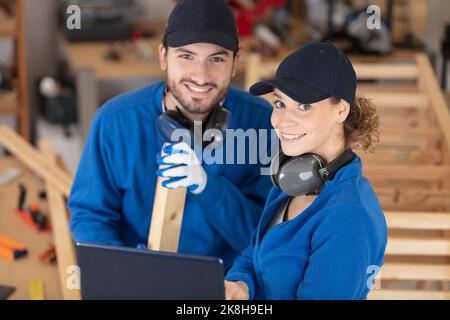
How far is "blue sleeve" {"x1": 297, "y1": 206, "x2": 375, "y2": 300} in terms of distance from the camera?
158cm

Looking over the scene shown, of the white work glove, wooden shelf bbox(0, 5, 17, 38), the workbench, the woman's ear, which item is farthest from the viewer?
wooden shelf bbox(0, 5, 17, 38)

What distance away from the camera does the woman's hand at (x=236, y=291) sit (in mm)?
1748

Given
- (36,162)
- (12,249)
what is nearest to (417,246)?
(12,249)

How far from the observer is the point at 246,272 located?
6.12 feet

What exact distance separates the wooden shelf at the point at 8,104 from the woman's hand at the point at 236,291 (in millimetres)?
3021

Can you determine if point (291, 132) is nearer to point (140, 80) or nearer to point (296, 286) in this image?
point (296, 286)

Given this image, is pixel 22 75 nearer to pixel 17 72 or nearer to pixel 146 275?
pixel 17 72

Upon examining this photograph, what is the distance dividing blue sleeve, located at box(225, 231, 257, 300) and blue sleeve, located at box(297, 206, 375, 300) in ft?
0.71

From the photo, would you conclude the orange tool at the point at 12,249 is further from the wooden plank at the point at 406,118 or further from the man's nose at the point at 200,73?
the wooden plank at the point at 406,118

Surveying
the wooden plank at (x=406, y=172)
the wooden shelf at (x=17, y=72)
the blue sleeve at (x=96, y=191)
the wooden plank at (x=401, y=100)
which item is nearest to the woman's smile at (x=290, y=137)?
the blue sleeve at (x=96, y=191)

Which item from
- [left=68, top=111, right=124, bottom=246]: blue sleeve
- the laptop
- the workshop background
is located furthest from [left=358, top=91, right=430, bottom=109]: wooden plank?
the laptop

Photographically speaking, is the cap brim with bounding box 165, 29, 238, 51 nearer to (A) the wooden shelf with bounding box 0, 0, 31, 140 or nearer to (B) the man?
(B) the man

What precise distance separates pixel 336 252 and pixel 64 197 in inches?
61.1

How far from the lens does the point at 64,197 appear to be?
2.94 metres
